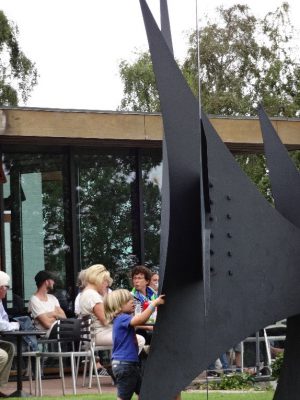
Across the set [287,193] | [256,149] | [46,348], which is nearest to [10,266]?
[46,348]

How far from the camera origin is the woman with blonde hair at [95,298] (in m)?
12.1

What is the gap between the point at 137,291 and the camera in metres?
12.7

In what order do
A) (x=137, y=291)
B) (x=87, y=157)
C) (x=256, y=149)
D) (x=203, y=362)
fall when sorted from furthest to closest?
(x=256, y=149)
(x=87, y=157)
(x=137, y=291)
(x=203, y=362)

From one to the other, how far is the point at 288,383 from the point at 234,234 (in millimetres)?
1433

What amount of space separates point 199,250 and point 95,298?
4215mm

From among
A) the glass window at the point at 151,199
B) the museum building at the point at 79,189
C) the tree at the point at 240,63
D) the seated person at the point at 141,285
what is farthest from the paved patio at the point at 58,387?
the tree at the point at 240,63

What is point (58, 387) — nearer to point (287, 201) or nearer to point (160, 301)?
Answer: point (287, 201)

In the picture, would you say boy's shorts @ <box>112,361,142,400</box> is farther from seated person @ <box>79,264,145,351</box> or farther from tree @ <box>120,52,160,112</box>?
tree @ <box>120,52,160,112</box>

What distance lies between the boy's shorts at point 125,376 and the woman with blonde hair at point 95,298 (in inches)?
110

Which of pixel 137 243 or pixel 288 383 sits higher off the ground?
pixel 137 243

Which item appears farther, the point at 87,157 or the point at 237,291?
the point at 87,157

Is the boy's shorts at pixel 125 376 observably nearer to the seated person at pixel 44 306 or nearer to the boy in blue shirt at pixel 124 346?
the boy in blue shirt at pixel 124 346

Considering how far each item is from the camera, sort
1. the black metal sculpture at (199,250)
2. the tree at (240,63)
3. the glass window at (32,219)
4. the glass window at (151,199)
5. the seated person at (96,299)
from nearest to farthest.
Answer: the black metal sculpture at (199,250), the seated person at (96,299), the glass window at (32,219), the glass window at (151,199), the tree at (240,63)

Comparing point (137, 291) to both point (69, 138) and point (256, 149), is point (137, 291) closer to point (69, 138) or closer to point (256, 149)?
point (69, 138)
